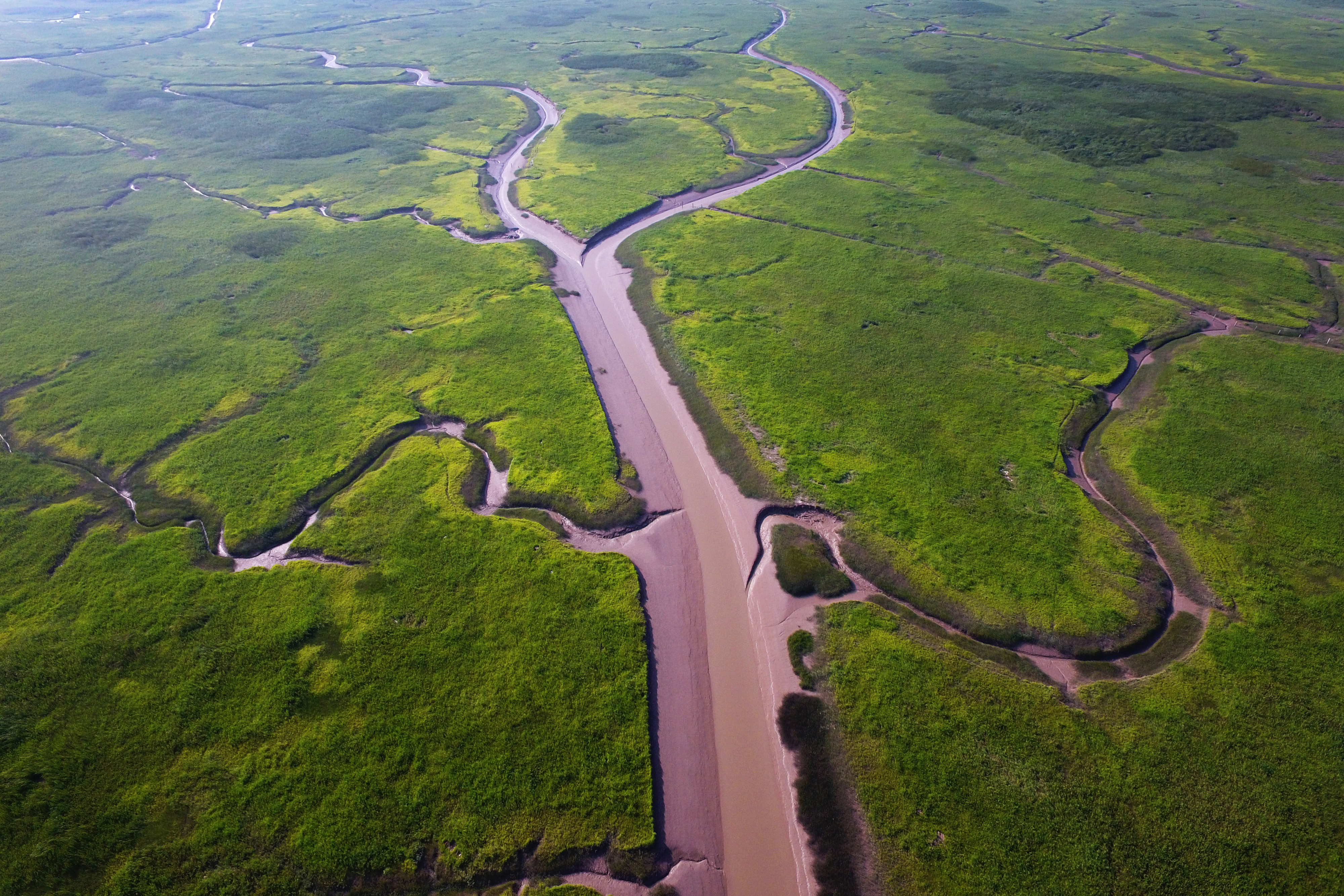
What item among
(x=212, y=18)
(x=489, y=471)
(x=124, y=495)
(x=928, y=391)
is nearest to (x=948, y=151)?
(x=928, y=391)

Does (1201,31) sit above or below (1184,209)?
above

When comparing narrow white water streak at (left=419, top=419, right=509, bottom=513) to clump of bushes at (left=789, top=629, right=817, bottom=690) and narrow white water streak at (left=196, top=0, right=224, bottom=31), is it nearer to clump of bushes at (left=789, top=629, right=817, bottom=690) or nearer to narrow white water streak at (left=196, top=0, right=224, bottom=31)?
clump of bushes at (left=789, top=629, right=817, bottom=690)

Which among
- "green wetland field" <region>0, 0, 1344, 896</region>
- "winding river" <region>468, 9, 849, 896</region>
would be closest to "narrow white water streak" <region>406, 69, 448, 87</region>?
"green wetland field" <region>0, 0, 1344, 896</region>

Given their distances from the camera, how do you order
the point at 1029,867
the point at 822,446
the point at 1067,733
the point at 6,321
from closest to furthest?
the point at 1029,867
the point at 1067,733
the point at 822,446
the point at 6,321

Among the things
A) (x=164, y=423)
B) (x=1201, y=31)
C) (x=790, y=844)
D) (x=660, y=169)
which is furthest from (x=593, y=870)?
(x=1201, y=31)

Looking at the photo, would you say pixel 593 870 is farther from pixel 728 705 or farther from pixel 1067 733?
pixel 1067 733

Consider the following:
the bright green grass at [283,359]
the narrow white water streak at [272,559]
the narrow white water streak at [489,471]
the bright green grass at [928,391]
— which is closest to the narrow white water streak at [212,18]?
the bright green grass at [283,359]
